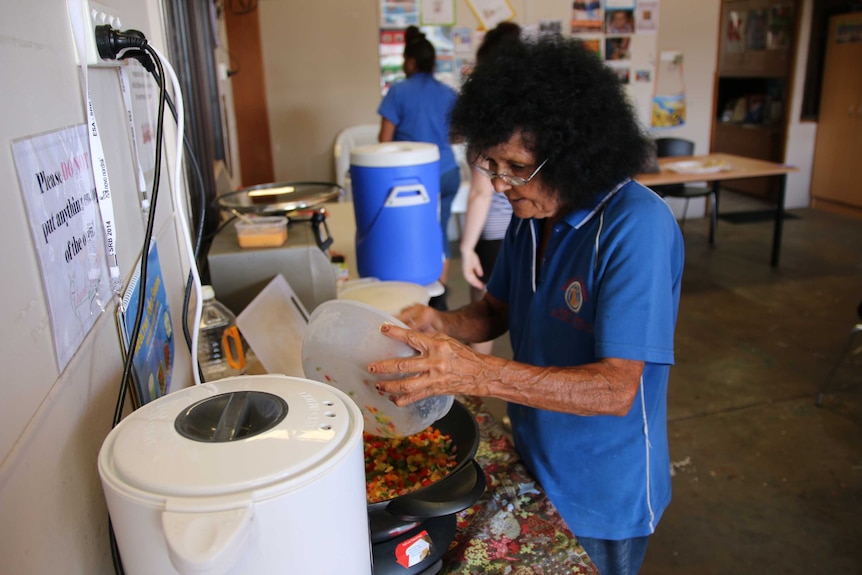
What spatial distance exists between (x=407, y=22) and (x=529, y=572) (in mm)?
5029

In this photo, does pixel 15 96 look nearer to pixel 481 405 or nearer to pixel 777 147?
pixel 481 405

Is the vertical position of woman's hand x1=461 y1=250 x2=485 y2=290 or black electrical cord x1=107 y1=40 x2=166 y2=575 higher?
black electrical cord x1=107 y1=40 x2=166 y2=575

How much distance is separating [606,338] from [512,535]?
353 millimetres

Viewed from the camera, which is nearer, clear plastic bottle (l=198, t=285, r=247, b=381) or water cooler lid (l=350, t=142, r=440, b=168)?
clear plastic bottle (l=198, t=285, r=247, b=381)

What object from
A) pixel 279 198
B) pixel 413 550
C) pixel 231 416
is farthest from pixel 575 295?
pixel 279 198

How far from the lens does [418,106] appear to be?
3.59 meters

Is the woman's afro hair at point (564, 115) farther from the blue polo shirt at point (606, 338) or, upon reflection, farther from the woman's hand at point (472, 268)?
the woman's hand at point (472, 268)

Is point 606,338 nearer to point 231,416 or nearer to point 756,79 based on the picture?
point 231,416

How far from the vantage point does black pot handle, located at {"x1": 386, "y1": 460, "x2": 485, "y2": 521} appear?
0.84 m

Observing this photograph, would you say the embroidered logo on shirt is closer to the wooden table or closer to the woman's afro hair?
the woman's afro hair

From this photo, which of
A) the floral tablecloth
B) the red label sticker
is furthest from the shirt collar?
the red label sticker

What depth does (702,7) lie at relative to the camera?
583cm

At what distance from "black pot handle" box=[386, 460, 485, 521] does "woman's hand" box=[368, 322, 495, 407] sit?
125 millimetres

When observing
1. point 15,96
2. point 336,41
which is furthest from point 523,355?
point 336,41
